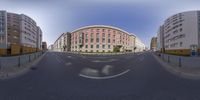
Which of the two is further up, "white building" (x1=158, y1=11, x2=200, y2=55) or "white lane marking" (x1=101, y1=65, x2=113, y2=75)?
"white building" (x1=158, y1=11, x2=200, y2=55)

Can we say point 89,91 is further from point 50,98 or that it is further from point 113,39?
point 113,39

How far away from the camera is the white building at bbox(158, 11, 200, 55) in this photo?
40.5 m

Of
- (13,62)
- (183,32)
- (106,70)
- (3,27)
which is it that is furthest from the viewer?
(183,32)

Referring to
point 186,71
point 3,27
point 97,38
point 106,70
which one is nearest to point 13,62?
point 106,70

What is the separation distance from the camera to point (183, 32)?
5044cm

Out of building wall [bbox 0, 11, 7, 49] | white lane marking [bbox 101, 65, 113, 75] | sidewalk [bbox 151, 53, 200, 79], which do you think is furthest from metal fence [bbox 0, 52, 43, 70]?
building wall [bbox 0, 11, 7, 49]

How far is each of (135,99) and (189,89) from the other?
7.40 feet

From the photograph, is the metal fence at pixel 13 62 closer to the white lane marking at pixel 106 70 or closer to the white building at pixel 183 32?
the white lane marking at pixel 106 70

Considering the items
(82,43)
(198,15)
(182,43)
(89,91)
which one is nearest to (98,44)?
(82,43)

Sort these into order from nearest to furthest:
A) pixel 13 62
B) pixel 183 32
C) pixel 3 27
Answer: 1. pixel 13 62
2. pixel 3 27
3. pixel 183 32

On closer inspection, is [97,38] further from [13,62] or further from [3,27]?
[13,62]

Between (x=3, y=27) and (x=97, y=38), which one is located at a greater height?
(x=97, y=38)

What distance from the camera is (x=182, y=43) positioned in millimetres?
50094

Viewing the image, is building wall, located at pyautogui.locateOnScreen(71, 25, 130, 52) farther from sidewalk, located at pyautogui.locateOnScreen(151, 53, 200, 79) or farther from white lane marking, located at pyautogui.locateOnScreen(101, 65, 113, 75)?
sidewalk, located at pyautogui.locateOnScreen(151, 53, 200, 79)
